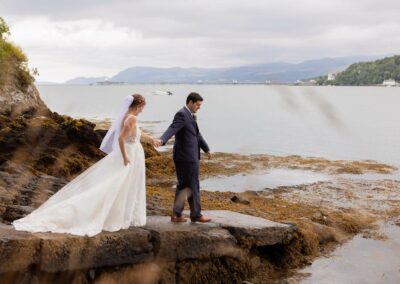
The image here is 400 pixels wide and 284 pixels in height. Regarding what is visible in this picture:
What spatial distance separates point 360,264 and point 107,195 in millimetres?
6760

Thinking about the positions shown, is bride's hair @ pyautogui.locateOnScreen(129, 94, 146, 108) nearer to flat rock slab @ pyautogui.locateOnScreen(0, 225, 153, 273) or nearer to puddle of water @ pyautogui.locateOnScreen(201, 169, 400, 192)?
flat rock slab @ pyautogui.locateOnScreen(0, 225, 153, 273)

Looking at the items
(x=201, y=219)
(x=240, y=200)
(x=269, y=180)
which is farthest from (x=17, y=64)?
(x=201, y=219)

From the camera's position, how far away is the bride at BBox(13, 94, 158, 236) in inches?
315

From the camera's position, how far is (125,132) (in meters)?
8.48

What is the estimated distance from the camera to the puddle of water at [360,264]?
10.7 metres

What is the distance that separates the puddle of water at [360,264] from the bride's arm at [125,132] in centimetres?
477

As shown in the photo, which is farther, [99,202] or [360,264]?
[360,264]

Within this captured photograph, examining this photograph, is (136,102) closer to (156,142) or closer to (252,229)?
(156,142)

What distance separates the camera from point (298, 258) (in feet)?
37.2

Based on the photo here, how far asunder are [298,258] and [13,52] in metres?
34.3

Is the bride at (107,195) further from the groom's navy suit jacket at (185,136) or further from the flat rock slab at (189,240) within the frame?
the groom's navy suit jacket at (185,136)

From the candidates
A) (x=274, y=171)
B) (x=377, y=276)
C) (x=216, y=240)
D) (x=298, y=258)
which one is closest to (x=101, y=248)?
(x=216, y=240)

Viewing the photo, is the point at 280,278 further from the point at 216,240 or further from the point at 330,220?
the point at 330,220

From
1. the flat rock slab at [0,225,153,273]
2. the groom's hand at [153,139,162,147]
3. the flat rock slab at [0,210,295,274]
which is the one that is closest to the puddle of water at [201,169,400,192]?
the flat rock slab at [0,210,295,274]
